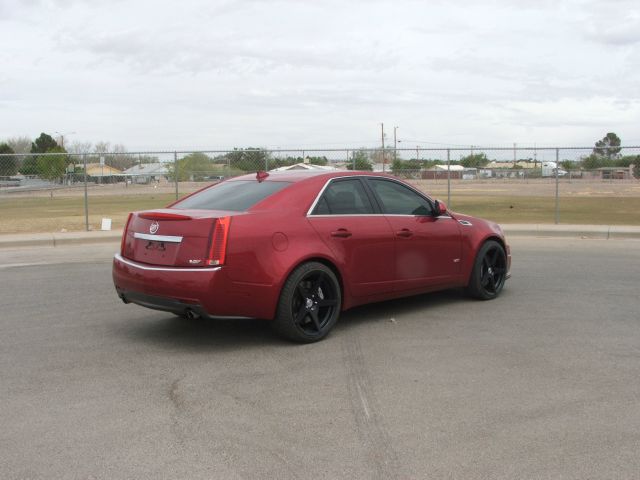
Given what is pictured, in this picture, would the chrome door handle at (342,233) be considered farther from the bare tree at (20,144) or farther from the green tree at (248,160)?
the bare tree at (20,144)

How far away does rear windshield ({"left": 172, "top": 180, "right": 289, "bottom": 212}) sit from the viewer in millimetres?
6180

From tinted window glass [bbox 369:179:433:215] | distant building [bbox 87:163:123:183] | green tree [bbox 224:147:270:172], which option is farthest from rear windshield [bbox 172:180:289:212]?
distant building [bbox 87:163:123:183]

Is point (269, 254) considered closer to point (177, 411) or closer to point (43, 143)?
point (177, 411)

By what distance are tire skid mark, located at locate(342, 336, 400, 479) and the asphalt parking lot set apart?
2 centimetres

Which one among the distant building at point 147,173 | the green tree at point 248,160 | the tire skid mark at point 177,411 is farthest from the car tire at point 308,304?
the distant building at point 147,173

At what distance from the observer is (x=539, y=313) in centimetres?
728

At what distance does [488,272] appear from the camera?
8008mm

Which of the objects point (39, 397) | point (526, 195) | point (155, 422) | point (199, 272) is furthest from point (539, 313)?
point (526, 195)

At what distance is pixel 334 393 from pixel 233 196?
237 cm

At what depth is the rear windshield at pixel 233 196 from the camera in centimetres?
618

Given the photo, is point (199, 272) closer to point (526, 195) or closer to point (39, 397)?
point (39, 397)

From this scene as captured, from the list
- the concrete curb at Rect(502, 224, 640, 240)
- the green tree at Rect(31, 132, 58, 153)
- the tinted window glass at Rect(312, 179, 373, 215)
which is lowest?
the concrete curb at Rect(502, 224, 640, 240)

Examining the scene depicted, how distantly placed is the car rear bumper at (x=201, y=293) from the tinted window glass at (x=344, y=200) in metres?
1.06

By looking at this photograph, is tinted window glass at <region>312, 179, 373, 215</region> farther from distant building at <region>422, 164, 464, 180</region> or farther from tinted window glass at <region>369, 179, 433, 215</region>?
distant building at <region>422, 164, 464, 180</region>
